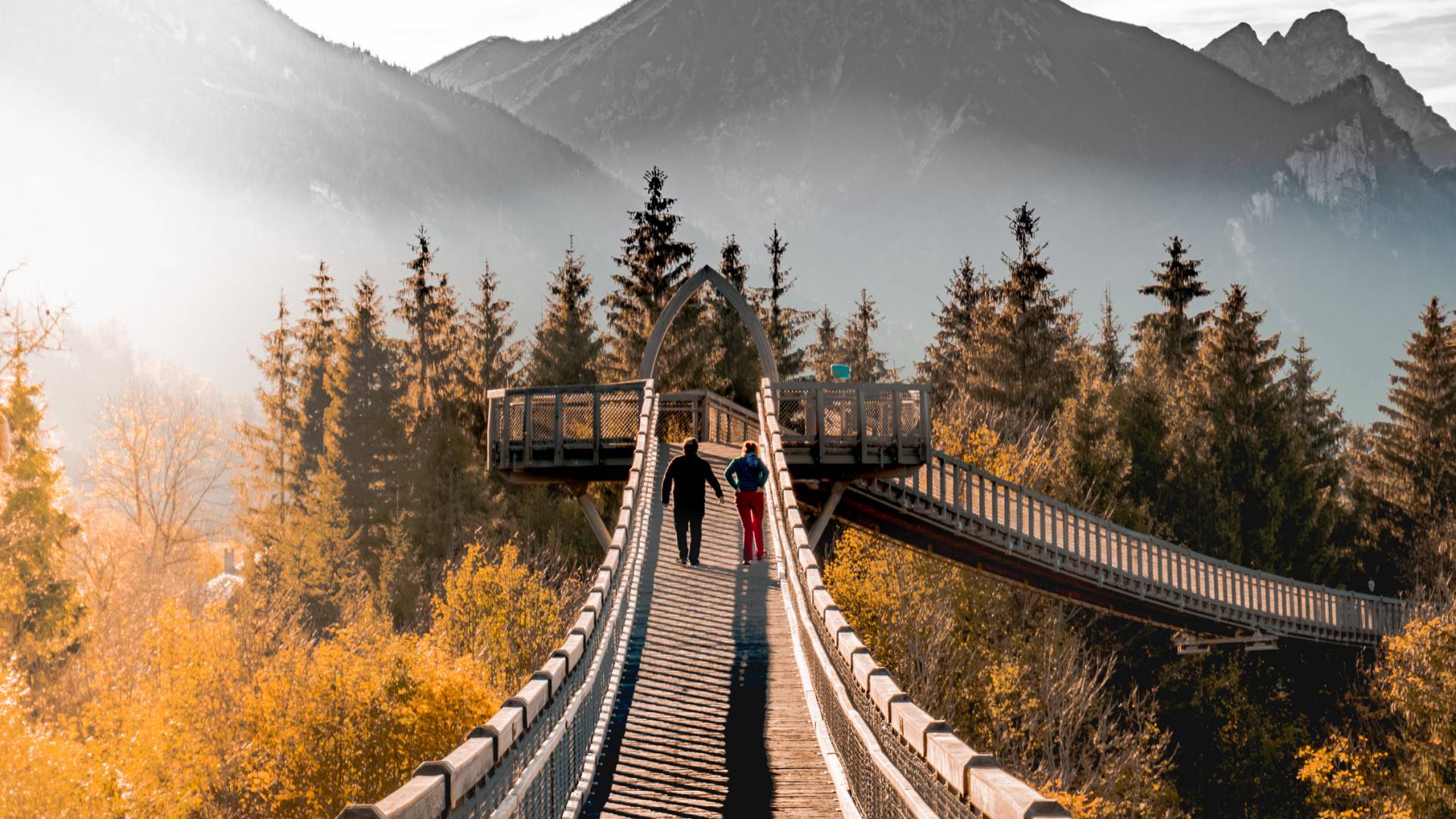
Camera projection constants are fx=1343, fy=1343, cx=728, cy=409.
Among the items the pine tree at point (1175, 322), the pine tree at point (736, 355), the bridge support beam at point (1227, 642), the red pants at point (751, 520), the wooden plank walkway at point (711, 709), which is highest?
the pine tree at point (1175, 322)

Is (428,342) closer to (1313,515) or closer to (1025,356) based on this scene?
(1025,356)

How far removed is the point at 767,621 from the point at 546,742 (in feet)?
26.0

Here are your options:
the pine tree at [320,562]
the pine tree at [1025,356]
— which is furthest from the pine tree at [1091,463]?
the pine tree at [320,562]

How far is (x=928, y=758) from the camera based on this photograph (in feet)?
21.3

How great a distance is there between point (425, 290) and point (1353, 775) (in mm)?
41122

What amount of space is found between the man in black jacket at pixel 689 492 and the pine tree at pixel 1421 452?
141 ft

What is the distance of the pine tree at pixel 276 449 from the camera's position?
200 ft

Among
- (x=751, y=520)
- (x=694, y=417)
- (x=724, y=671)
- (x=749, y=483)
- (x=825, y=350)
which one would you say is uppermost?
(x=825, y=350)

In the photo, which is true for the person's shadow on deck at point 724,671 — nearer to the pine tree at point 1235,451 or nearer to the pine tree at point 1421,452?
the pine tree at point 1235,451

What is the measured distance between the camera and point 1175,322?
6134 cm

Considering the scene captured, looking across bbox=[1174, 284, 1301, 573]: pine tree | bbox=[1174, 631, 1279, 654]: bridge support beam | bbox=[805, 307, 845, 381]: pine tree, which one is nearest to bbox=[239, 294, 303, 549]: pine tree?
bbox=[805, 307, 845, 381]: pine tree

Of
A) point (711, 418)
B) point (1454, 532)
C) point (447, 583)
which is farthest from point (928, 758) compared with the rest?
point (1454, 532)

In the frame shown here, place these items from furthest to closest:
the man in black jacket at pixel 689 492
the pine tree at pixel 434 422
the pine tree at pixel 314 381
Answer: the pine tree at pixel 314 381 < the pine tree at pixel 434 422 < the man in black jacket at pixel 689 492

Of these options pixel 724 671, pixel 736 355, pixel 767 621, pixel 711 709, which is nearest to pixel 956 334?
pixel 736 355
